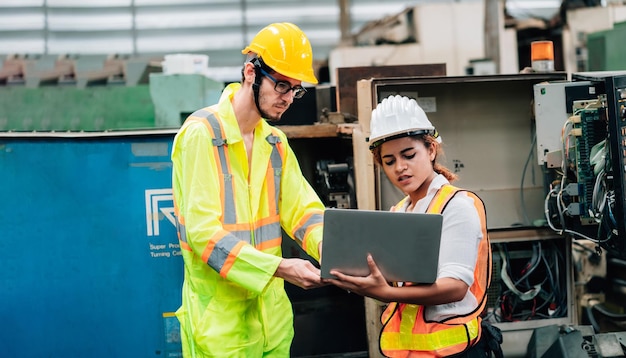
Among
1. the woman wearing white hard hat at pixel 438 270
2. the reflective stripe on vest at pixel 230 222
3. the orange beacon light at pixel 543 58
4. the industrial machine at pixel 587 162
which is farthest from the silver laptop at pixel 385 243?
the orange beacon light at pixel 543 58

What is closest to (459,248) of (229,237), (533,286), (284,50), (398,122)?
(398,122)

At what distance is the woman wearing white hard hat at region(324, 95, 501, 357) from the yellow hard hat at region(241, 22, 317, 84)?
316 millimetres

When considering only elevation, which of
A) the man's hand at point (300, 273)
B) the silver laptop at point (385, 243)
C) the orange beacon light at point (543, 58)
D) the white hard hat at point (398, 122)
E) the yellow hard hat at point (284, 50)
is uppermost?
the orange beacon light at point (543, 58)

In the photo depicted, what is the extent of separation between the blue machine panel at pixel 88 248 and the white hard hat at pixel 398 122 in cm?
117

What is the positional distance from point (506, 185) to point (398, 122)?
1.76 metres

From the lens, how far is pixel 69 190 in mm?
2934

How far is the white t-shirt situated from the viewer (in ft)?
6.13

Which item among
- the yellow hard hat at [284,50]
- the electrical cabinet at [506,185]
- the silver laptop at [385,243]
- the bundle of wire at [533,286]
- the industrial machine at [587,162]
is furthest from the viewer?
the bundle of wire at [533,286]

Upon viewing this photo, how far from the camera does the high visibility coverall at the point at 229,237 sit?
82.7 inches

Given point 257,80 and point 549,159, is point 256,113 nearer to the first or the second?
point 257,80

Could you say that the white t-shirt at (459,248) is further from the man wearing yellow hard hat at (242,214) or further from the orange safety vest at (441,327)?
the man wearing yellow hard hat at (242,214)

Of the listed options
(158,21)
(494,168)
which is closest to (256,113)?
(494,168)

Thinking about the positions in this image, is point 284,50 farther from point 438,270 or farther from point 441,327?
point 441,327

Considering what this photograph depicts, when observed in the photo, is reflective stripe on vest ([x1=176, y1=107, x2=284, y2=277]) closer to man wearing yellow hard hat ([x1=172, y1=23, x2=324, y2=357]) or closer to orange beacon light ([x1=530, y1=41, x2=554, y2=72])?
man wearing yellow hard hat ([x1=172, y1=23, x2=324, y2=357])
